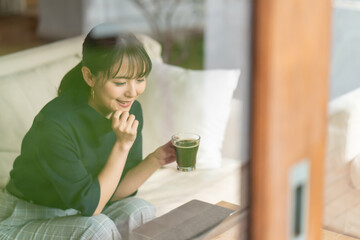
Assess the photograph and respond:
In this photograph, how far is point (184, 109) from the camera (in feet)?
2.49

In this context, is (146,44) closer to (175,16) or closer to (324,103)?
(175,16)

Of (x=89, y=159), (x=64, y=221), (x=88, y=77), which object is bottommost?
(x=64, y=221)

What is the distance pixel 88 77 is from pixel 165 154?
15cm

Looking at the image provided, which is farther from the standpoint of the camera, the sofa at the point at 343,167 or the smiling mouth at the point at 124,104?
the smiling mouth at the point at 124,104

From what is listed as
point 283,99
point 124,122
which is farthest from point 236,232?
point 124,122

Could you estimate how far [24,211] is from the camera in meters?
0.81

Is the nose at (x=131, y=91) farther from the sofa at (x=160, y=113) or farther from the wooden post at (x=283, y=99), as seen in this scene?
the wooden post at (x=283, y=99)

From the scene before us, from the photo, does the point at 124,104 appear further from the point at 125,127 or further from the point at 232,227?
the point at 232,227

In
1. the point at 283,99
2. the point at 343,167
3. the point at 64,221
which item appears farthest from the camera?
the point at 64,221

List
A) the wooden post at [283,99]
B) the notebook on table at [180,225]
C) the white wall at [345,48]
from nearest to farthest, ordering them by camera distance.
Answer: the wooden post at [283,99] < the white wall at [345,48] < the notebook on table at [180,225]

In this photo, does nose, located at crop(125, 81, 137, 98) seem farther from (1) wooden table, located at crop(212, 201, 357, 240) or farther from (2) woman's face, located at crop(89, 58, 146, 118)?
(1) wooden table, located at crop(212, 201, 357, 240)

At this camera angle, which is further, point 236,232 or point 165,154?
point 165,154

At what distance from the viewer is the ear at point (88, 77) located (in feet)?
2.36

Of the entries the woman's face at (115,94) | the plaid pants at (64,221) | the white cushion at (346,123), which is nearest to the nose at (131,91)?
the woman's face at (115,94)
